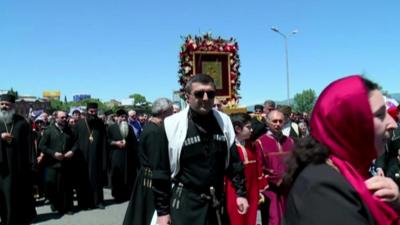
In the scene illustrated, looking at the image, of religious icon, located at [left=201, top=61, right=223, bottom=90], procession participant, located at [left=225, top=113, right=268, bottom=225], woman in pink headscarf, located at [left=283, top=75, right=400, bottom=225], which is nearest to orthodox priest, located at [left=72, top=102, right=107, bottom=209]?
religious icon, located at [left=201, top=61, right=223, bottom=90]

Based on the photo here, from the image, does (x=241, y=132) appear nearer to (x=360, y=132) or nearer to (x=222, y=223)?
(x=222, y=223)

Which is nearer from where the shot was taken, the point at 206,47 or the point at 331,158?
the point at 331,158

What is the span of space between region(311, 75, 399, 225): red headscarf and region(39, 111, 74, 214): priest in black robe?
907 centimetres

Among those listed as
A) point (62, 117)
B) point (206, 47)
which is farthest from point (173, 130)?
point (206, 47)

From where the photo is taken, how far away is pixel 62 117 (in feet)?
34.5

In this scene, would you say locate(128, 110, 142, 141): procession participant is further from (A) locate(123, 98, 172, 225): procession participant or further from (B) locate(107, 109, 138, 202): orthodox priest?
(A) locate(123, 98, 172, 225): procession participant

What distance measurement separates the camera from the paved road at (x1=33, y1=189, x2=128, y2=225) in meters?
9.23

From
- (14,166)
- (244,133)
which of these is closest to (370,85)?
(244,133)

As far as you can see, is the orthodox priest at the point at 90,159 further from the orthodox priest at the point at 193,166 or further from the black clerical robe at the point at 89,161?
the orthodox priest at the point at 193,166

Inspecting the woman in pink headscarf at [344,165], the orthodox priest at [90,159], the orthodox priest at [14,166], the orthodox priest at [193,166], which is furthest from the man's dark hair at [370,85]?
the orthodox priest at [90,159]

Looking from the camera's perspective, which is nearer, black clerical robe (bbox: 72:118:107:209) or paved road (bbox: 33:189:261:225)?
paved road (bbox: 33:189:261:225)

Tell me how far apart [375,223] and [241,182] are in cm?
291

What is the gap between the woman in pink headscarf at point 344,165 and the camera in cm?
170

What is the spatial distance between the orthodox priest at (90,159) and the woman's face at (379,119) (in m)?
9.54
